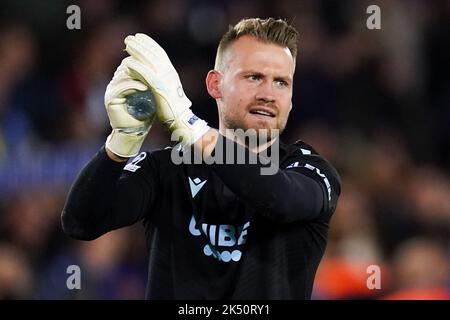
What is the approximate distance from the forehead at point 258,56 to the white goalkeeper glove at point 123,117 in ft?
1.31

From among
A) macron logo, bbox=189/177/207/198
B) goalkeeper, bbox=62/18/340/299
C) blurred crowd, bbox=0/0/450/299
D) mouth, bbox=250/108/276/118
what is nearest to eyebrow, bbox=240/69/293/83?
goalkeeper, bbox=62/18/340/299

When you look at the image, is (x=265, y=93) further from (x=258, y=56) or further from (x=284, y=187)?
(x=284, y=187)

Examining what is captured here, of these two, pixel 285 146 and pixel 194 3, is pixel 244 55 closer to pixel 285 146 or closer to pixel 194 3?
pixel 285 146

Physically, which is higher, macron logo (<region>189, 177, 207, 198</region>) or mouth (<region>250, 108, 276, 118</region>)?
mouth (<region>250, 108, 276, 118</region>)

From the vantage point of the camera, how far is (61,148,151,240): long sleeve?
8.61ft

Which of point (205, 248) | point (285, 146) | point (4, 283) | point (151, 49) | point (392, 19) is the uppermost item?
point (392, 19)

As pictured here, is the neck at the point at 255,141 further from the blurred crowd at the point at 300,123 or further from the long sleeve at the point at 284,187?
the blurred crowd at the point at 300,123

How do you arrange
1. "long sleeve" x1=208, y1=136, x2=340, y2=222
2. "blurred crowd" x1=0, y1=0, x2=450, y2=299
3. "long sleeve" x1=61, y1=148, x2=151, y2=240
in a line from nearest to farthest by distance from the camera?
"long sleeve" x1=208, y1=136, x2=340, y2=222 < "long sleeve" x1=61, y1=148, x2=151, y2=240 < "blurred crowd" x1=0, y1=0, x2=450, y2=299

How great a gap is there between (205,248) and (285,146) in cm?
42

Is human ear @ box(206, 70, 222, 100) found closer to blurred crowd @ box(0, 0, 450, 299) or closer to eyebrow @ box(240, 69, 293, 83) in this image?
eyebrow @ box(240, 69, 293, 83)

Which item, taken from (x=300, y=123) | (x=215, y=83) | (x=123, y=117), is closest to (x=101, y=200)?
(x=123, y=117)

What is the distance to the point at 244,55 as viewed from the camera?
2900 millimetres

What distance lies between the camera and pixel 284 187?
2562 mm
